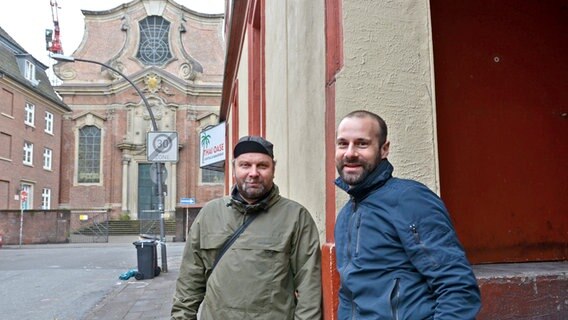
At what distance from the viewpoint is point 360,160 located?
212 cm

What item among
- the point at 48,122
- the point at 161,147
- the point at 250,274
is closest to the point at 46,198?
the point at 48,122

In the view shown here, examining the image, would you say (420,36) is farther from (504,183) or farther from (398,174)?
(504,183)

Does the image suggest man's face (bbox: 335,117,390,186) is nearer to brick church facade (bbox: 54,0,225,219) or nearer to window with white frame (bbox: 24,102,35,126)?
window with white frame (bbox: 24,102,35,126)

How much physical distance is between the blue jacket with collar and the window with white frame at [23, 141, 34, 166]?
38.3 m

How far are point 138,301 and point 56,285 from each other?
324 centimetres

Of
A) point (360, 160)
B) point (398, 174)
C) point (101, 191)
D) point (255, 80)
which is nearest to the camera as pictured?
point (360, 160)

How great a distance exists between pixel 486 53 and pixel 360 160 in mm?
1668

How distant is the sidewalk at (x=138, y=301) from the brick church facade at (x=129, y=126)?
29906mm

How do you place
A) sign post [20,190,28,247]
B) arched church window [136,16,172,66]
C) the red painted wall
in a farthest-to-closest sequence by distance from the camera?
arched church window [136,16,172,66] < sign post [20,190,28,247] < the red painted wall

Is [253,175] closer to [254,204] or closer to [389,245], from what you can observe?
[254,204]

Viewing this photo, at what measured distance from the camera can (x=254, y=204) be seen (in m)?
2.92

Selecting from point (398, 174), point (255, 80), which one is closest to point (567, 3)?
point (398, 174)

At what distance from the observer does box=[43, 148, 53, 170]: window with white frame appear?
3877cm

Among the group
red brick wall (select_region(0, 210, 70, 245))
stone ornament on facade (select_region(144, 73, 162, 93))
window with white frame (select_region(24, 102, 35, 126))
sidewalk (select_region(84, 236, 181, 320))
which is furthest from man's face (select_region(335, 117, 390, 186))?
stone ornament on facade (select_region(144, 73, 162, 93))
